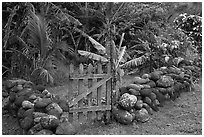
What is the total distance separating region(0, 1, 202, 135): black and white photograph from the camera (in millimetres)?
4328

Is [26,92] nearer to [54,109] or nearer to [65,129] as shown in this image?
[54,109]

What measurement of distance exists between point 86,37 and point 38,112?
17.4 feet

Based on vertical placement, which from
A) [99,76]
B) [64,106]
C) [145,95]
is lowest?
[64,106]

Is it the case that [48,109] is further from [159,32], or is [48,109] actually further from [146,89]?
[159,32]

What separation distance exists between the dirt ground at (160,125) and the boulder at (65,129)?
0.25m

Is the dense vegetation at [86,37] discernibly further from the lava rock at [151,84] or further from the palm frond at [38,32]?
the lava rock at [151,84]

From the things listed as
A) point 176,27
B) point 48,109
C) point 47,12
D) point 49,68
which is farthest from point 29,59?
point 176,27

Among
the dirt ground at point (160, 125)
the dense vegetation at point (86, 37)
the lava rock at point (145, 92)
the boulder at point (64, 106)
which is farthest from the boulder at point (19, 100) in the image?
the lava rock at point (145, 92)

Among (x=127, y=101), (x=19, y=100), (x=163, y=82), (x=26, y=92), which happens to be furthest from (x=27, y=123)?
(x=163, y=82)

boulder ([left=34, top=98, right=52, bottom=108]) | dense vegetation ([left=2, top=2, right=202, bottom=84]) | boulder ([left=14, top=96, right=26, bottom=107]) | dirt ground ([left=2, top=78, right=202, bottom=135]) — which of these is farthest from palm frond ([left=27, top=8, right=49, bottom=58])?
boulder ([left=34, top=98, right=52, bottom=108])

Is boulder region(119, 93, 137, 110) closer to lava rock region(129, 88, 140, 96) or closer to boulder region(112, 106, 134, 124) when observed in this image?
boulder region(112, 106, 134, 124)

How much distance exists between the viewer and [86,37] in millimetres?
9195

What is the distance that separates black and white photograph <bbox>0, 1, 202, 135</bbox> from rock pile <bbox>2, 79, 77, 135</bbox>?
15 mm

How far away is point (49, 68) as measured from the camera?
6.87 metres
